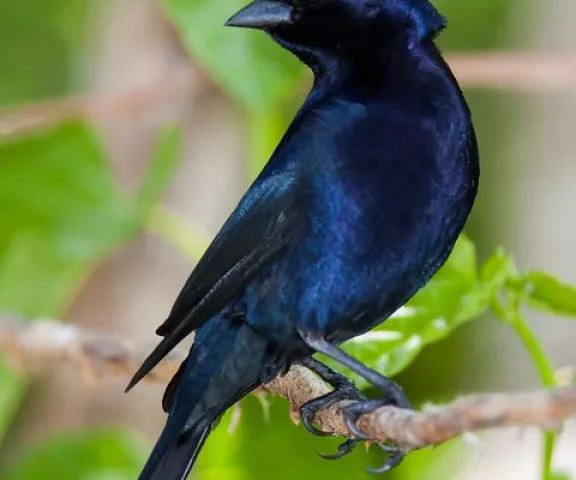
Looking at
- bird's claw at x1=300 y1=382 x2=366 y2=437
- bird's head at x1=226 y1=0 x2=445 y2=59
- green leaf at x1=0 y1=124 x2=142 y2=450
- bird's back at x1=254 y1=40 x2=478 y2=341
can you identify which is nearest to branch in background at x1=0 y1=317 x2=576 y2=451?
bird's claw at x1=300 y1=382 x2=366 y2=437

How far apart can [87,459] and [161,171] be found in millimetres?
531

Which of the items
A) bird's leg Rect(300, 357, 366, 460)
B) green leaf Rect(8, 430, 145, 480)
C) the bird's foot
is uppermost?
the bird's foot

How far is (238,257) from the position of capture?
1368 mm

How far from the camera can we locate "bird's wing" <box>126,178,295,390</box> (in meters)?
1.35

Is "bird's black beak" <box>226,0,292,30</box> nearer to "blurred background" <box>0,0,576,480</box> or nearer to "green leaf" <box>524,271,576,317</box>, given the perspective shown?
"green leaf" <box>524,271,576,317</box>

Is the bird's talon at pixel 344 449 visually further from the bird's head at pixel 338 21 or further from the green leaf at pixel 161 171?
the green leaf at pixel 161 171

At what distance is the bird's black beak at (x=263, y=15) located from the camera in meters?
1.36

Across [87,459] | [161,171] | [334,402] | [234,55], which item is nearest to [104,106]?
[161,171]

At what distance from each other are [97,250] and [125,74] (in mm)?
486

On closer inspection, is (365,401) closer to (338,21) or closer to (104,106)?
(338,21)

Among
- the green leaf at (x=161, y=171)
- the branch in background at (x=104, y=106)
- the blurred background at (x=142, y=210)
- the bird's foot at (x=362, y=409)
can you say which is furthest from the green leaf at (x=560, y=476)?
the branch in background at (x=104, y=106)

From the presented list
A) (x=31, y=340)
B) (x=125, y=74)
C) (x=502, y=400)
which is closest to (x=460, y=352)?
(x=125, y=74)

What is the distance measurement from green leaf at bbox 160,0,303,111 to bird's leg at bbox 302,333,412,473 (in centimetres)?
72

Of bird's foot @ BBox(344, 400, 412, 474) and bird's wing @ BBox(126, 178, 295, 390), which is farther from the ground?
bird's wing @ BBox(126, 178, 295, 390)
